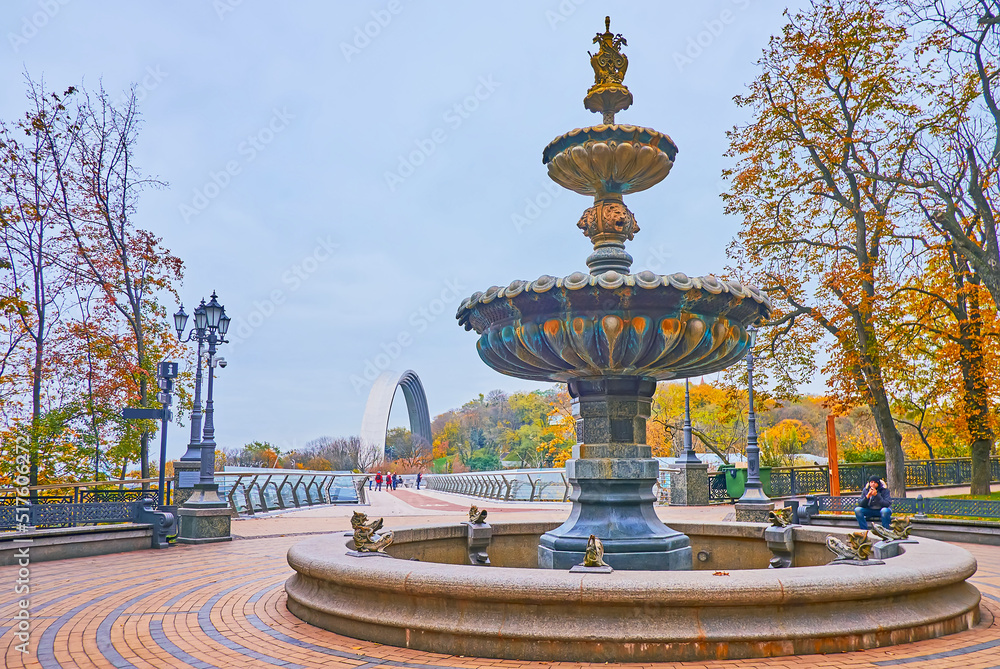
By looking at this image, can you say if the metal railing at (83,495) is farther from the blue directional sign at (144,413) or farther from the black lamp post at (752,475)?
the black lamp post at (752,475)

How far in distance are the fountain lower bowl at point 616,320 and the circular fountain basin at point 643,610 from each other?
7.46 feet

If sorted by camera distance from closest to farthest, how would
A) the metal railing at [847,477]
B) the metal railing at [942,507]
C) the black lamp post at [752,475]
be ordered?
the metal railing at [942,507] < the black lamp post at [752,475] < the metal railing at [847,477]

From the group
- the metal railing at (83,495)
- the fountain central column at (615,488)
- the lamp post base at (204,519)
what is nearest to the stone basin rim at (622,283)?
the fountain central column at (615,488)

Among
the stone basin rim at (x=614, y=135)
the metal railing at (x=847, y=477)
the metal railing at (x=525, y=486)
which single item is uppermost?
the stone basin rim at (x=614, y=135)

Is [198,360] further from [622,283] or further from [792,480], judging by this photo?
[792,480]

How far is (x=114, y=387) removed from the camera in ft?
66.8

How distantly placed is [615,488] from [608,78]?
15.0 ft

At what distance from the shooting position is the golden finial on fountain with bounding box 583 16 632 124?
8.01 metres

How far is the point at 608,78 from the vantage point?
26.8ft

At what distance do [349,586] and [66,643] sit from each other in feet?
6.69

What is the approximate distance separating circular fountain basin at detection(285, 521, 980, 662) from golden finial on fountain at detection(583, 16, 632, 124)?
5226 millimetres

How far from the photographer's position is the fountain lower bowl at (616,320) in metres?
6.18

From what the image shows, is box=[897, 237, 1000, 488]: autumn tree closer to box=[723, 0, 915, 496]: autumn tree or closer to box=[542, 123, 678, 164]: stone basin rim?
box=[723, 0, 915, 496]: autumn tree

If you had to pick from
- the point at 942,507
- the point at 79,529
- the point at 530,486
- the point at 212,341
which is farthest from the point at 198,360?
the point at 530,486
